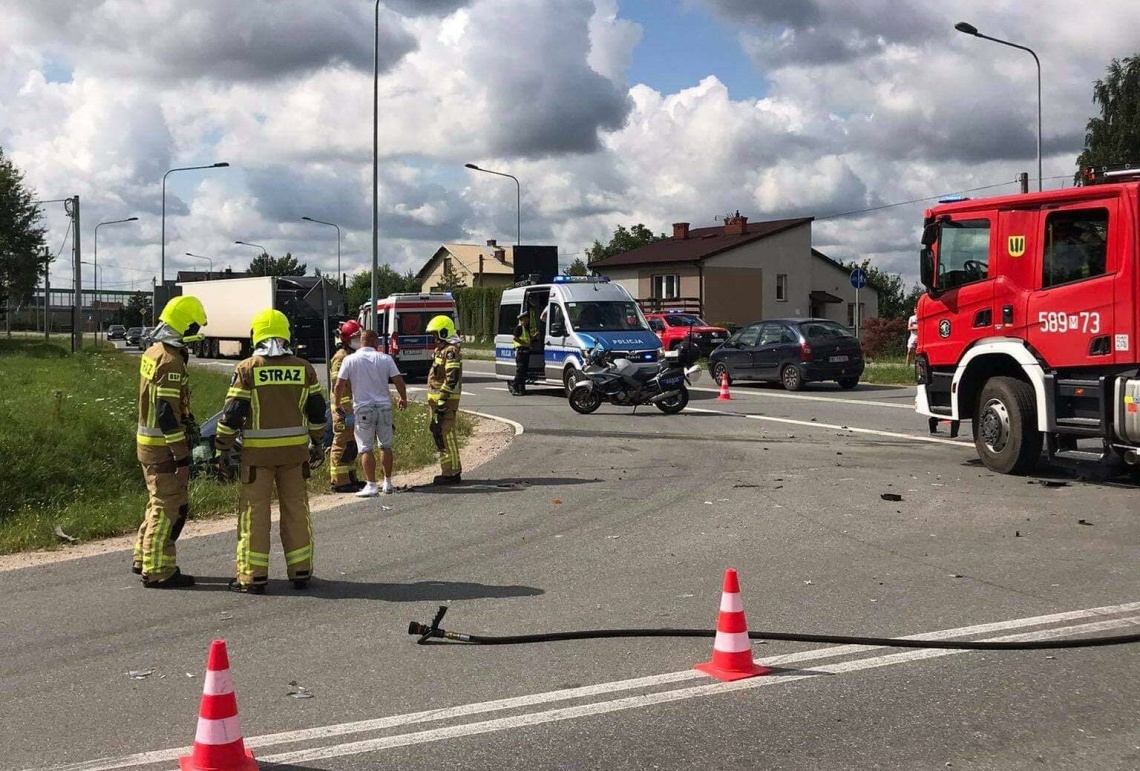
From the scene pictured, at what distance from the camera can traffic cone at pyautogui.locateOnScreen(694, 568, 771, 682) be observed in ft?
17.5

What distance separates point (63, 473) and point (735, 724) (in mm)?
9876

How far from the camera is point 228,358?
56281 millimetres

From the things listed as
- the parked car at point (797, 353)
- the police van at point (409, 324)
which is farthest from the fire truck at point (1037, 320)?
the police van at point (409, 324)

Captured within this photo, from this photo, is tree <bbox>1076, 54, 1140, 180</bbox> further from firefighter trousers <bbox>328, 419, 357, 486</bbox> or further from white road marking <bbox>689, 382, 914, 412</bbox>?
firefighter trousers <bbox>328, 419, 357, 486</bbox>

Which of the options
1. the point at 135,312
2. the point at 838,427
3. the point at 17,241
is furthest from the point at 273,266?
the point at 838,427

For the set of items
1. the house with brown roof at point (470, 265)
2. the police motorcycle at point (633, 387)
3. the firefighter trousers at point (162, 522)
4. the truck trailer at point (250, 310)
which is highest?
the house with brown roof at point (470, 265)

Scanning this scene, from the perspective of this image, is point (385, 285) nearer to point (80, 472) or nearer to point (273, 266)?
point (273, 266)

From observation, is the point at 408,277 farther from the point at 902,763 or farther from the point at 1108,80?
the point at 902,763

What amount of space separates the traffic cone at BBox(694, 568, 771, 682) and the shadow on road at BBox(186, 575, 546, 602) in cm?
202

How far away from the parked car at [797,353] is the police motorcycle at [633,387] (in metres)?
5.03

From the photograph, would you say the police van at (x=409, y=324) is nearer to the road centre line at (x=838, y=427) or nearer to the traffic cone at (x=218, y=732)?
the road centre line at (x=838, y=427)

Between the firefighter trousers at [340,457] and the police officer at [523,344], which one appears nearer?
the firefighter trousers at [340,457]

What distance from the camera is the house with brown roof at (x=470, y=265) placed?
93.2 metres

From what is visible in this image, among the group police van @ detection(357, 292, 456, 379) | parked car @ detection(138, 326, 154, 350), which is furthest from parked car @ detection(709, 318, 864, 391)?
parked car @ detection(138, 326, 154, 350)
